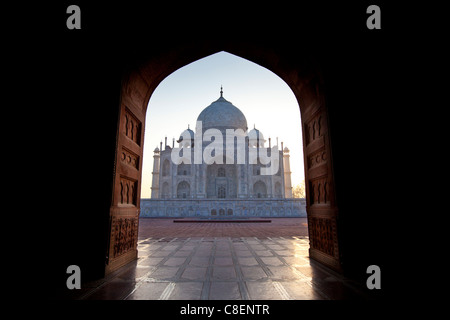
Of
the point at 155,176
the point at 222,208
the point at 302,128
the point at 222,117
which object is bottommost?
the point at 222,208

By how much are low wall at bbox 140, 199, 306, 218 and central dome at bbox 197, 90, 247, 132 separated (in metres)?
12.6

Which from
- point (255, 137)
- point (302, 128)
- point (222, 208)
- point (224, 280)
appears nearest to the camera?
point (224, 280)

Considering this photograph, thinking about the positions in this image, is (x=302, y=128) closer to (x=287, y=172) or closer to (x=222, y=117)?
(x=222, y=117)

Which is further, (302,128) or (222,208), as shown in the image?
(222,208)

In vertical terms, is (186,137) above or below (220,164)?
above

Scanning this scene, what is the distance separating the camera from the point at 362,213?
2.51 m

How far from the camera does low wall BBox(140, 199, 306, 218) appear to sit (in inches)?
782

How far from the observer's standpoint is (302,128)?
3.78m

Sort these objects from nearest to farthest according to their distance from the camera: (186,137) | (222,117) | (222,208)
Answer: (222,208), (222,117), (186,137)

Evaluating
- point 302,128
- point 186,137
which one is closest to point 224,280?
point 302,128

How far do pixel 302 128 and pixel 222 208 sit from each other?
16914mm

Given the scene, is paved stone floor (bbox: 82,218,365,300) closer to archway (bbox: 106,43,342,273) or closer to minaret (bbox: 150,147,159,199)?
archway (bbox: 106,43,342,273)

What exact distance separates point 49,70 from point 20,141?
0.87m
